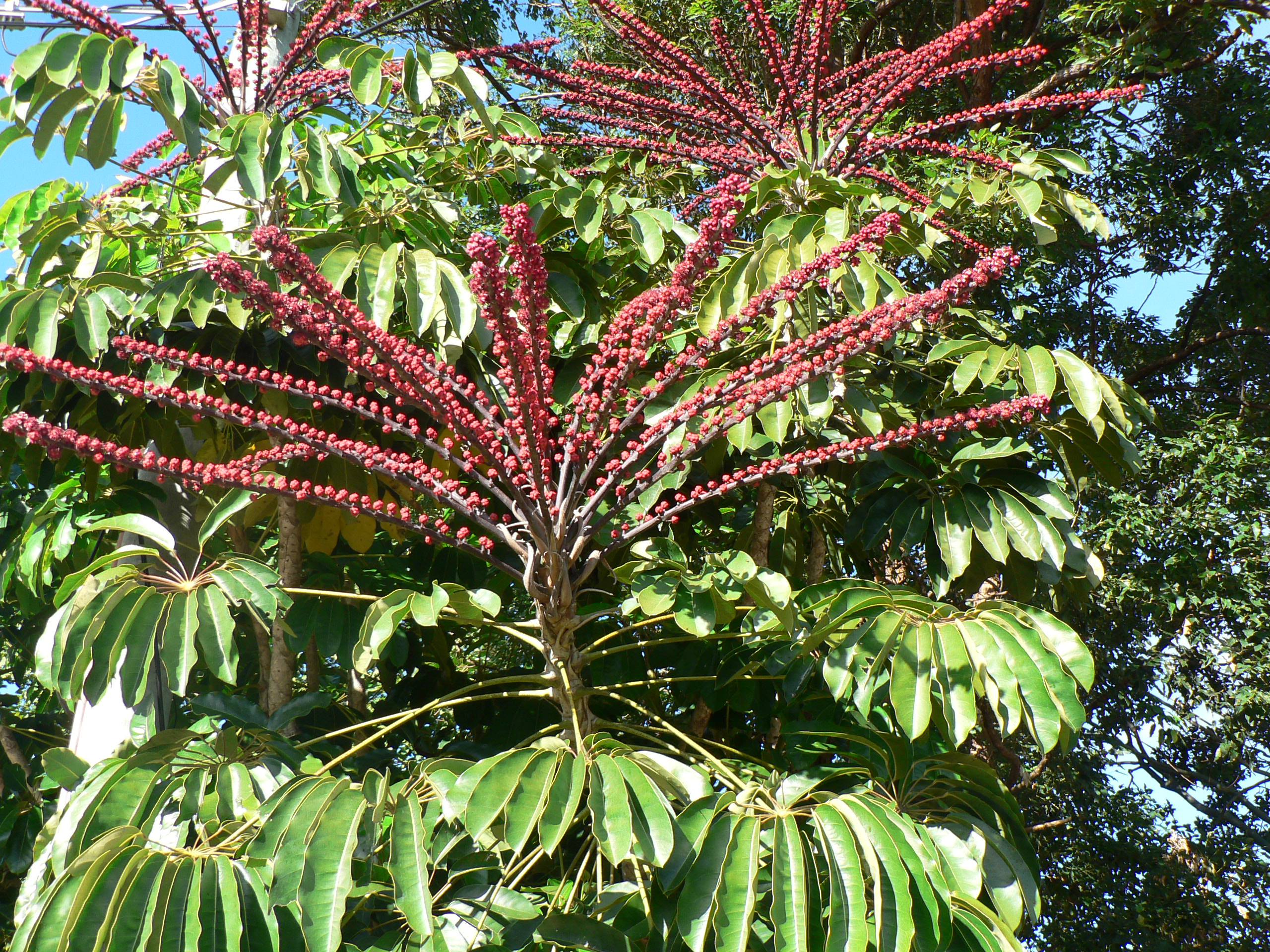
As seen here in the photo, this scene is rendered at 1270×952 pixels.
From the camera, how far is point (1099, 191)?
576 centimetres

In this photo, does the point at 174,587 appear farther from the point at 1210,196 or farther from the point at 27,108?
the point at 1210,196

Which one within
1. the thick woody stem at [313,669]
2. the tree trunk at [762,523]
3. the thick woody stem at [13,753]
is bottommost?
the thick woody stem at [13,753]

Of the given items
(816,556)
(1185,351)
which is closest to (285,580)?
(816,556)

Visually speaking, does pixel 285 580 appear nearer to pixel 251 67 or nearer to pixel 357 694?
pixel 357 694

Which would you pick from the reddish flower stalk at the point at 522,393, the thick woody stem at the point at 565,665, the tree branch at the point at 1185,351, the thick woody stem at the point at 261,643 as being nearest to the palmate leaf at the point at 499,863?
the thick woody stem at the point at 565,665

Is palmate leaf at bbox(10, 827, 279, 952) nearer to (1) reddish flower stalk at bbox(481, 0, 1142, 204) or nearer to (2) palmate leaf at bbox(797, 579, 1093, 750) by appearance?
(2) palmate leaf at bbox(797, 579, 1093, 750)

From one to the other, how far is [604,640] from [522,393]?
610 millimetres

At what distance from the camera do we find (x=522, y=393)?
1937 millimetres

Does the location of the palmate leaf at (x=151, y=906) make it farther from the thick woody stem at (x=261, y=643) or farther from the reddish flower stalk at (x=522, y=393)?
the thick woody stem at (x=261, y=643)

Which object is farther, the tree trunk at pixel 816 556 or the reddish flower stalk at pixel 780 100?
the tree trunk at pixel 816 556

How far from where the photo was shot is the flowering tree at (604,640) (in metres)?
1.73

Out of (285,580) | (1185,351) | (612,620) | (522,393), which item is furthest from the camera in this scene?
(1185,351)

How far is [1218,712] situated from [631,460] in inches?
168

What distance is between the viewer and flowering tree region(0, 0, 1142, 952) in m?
1.73
